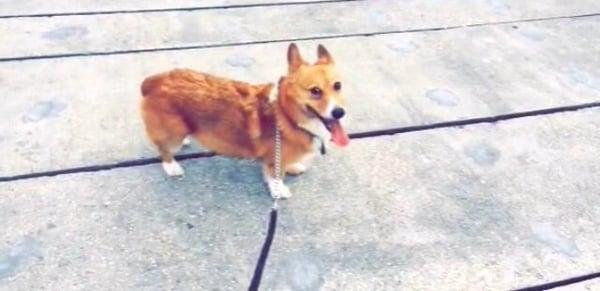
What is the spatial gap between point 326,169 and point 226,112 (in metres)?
0.61

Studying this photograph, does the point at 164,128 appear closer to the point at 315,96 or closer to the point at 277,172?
the point at 277,172

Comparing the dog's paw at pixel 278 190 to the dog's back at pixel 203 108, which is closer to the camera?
the dog's back at pixel 203 108

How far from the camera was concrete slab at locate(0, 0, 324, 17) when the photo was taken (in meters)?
3.82

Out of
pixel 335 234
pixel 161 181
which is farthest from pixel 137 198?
pixel 335 234

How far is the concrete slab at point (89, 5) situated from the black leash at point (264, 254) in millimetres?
2066

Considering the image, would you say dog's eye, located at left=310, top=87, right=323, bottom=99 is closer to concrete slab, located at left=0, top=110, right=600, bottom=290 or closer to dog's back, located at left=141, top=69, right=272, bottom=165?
dog's back, located at left=141, top=69, right=272, bottom=165

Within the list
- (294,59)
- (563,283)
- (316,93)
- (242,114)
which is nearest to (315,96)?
(316,93)

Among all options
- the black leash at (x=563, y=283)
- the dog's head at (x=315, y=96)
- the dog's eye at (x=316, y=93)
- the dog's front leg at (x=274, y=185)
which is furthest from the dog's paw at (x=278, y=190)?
the black leash at (x=563, y=283)

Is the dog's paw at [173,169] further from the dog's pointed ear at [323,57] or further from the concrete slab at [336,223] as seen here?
the dog's pointed ear at [323,57]

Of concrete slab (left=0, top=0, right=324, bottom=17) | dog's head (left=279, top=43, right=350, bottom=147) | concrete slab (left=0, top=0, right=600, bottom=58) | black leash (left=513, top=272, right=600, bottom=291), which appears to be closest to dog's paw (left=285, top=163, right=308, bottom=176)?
dog's head (left=279, top=43, right=350, bottom=147)

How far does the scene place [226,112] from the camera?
2.29 meters

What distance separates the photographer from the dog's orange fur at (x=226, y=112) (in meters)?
2.28

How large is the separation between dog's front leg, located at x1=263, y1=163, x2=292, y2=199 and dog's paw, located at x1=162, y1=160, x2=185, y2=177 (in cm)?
38

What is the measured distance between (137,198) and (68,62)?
1.27m
